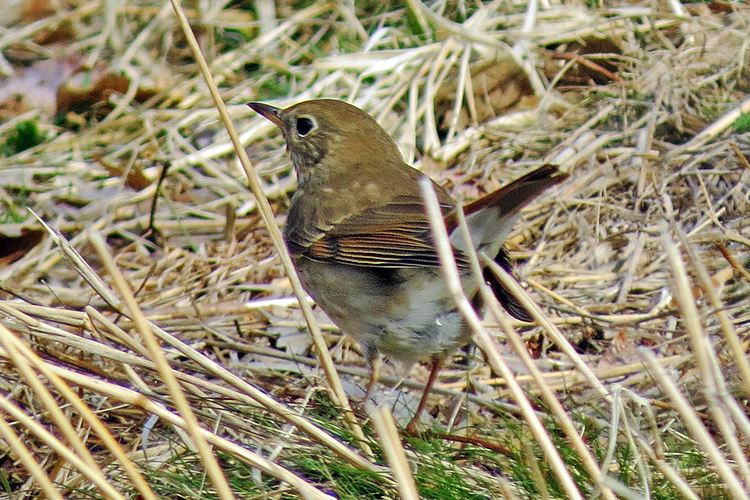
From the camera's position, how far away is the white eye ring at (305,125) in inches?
168

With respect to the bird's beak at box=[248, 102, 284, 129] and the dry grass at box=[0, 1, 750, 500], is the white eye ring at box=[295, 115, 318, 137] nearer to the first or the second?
the bird's beak at box=[248, 102, 284, 129]

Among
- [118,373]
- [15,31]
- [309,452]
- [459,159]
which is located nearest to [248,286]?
[118,373]

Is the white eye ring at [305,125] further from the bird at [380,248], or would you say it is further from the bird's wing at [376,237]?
the bird's wing at [376,237]

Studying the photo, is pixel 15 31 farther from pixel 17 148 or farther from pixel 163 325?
pixel 163 325

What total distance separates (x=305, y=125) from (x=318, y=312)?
0.93 m

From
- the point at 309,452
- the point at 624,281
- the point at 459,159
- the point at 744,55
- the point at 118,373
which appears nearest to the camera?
the point at 309,452

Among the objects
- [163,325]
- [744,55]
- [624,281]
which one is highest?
[744,55]

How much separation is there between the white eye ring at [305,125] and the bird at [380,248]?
2.3 inches

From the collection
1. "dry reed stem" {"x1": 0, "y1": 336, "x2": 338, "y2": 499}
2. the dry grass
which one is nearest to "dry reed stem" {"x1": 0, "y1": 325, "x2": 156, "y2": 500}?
the dry grass

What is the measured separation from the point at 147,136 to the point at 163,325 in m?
1.90

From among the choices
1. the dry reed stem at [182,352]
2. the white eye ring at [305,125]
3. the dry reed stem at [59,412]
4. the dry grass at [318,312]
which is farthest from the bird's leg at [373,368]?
the dry reed stem at [59,412]

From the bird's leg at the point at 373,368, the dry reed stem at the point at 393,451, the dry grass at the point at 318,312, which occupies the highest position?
the dry reed stem at the point at 393,451

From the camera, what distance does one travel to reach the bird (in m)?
3.12

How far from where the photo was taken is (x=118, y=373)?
3.30 m
